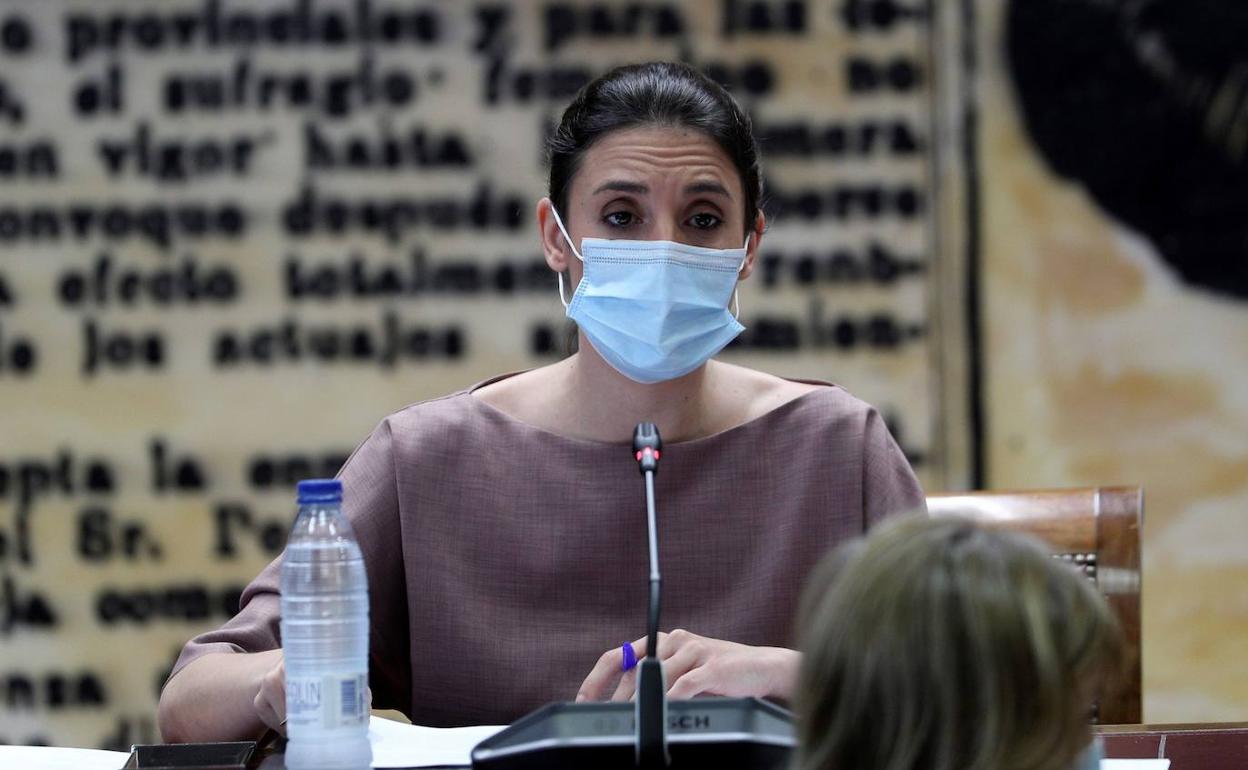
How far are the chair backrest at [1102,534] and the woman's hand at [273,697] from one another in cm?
84

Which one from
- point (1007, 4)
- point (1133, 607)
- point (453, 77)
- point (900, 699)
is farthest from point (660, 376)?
point (1007, 4)

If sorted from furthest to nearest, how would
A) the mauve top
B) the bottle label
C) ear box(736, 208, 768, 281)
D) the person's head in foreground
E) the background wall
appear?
the background wall
ear box(736, 208, 768, 281)
the mauve top
the bottle label
the person's head in foreground

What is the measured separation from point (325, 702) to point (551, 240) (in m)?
0.85

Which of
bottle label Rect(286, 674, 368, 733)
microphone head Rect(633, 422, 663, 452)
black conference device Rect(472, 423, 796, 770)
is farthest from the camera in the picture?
microphone head Rect(633, 422, 663, 452)

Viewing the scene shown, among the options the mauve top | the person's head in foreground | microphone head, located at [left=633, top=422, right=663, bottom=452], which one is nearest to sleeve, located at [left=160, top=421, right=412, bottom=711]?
the mauve top

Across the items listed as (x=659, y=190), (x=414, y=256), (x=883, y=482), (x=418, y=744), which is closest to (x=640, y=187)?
(x=659, y=190)

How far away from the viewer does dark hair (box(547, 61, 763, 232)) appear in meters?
1.83

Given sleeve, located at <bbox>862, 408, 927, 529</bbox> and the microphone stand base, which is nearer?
the microphone stand base

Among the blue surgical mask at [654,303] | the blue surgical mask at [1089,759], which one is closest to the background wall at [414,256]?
the blue surgical mask at [654,303]

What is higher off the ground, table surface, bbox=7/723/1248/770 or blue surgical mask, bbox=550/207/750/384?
blue surgical mask, bbox=550/207/750/384

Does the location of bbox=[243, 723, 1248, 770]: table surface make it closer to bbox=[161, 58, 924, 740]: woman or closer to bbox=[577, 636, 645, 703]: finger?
bbox=[577, 636, 645, 703]: finger

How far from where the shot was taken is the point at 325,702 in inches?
49.0

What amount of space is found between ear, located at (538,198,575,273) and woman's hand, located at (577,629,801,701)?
24.3 inches

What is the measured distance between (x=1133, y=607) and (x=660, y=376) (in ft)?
2.20
